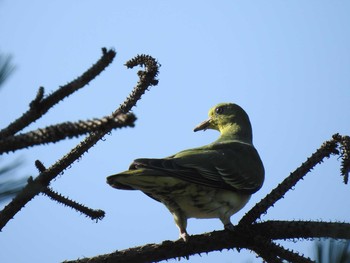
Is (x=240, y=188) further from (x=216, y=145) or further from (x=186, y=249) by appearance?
(x=186, y=249)

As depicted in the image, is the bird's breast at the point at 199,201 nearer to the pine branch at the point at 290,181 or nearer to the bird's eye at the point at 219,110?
the pine branch at the point at 290,181

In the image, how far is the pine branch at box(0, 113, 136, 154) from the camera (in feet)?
5.06

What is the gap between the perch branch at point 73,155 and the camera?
2383 millimetres

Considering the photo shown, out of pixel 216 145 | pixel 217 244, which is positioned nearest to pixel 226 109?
pixel 216 145

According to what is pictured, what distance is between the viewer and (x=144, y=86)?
3.47 m

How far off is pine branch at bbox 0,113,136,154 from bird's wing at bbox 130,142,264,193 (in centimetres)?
260

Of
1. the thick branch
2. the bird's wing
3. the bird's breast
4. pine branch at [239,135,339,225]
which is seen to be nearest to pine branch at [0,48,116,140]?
the thick branch

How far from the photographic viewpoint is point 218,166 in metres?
4.94

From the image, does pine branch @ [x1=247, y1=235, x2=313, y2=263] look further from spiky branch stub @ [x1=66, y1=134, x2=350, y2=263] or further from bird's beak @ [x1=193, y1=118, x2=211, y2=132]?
bird's beak @ [x1=193, y1=118, x2=211, y2=132]

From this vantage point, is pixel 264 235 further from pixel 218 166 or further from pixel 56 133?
pixel 56 133

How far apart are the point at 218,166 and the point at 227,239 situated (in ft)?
4.53

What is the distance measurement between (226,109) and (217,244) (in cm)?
378

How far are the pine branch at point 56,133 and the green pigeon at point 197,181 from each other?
235 cm

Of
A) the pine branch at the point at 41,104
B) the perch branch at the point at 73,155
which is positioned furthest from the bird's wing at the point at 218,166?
the pine branch at the point at 41,104
